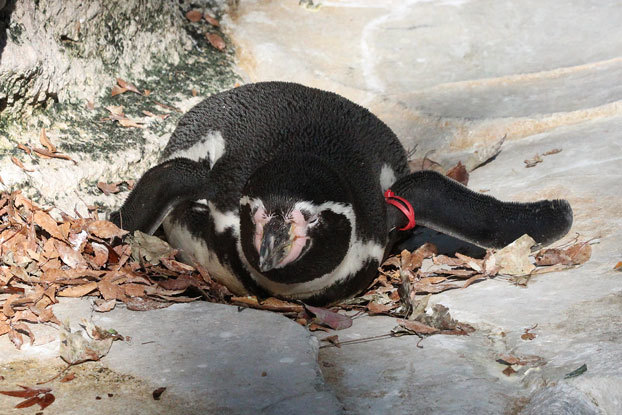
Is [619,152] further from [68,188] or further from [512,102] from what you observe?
[68,188]

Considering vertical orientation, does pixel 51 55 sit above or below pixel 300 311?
above

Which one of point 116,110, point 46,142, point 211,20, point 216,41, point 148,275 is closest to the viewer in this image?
point 148,275

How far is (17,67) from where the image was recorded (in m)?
3.88

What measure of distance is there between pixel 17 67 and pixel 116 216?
884mm

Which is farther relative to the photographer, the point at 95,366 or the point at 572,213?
the point at 572,213

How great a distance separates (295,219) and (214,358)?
55 centimetres

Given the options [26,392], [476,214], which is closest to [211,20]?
[476,214]

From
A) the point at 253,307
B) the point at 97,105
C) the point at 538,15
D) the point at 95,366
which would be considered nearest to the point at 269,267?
the point at 253,307

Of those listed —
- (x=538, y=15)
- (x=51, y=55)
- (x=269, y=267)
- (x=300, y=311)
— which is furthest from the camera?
(x=538, y=15)

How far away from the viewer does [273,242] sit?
2.74m

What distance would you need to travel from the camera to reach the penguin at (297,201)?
2.86m

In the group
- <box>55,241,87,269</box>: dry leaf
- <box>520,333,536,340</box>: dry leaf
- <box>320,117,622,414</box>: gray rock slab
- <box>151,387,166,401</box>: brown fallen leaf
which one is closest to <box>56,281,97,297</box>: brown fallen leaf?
<box>55,241,87,269</box>: dry leaf

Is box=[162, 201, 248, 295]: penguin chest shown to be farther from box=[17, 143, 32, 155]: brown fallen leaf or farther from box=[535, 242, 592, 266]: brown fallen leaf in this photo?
box=[535, 242, 592, 266]: brown fallen leaf

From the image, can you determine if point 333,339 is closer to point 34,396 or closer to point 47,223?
point 34,396
